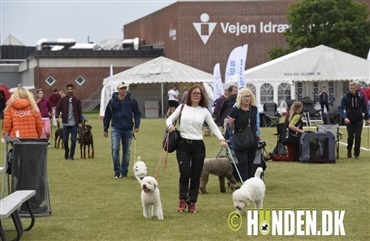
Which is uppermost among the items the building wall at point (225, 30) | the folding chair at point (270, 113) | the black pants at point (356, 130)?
the building wall at point (225, 30)

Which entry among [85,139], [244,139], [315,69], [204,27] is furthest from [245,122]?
[204,27]

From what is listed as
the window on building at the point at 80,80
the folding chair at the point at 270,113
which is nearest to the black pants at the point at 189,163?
the folding chair at the point at 270,113

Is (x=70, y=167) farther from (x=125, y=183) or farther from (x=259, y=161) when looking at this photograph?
(x=259, y=161)

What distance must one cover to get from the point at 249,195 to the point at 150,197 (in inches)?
52.4

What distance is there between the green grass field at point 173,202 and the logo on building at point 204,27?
180 ft

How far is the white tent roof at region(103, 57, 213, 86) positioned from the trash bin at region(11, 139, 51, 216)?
42973 millimetres

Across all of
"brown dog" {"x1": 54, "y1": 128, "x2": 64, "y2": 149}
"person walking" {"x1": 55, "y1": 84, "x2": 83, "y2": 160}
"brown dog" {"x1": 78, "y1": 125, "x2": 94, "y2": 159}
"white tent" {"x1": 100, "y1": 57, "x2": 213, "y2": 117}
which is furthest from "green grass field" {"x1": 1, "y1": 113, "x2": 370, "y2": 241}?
"white tent" {"x1": 100, "y1": 57, "x2": 213, "y2": 117}

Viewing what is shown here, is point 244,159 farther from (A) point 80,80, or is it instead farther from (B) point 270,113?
(A) point 80,80

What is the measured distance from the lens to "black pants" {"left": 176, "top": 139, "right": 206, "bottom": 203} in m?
12.8

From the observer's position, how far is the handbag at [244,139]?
46.7 feet

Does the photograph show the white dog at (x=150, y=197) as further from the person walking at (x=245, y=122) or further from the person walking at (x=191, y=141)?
the person walking at (x=245, y=122)

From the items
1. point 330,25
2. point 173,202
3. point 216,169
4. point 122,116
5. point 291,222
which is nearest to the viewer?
point 291,222

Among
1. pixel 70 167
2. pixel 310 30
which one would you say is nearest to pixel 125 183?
pixel 70 167

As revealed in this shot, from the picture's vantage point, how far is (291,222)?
11672mm
